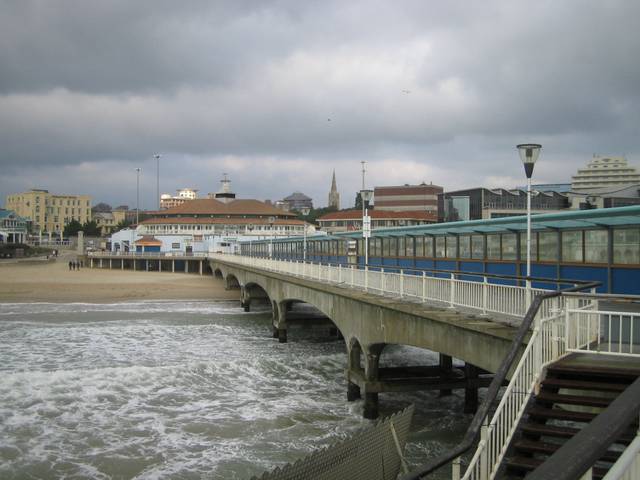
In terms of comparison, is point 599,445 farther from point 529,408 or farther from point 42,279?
point 42,279

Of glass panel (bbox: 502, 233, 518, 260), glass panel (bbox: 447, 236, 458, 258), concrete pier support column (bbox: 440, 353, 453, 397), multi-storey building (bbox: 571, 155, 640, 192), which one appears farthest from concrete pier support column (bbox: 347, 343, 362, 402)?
multi-storey building (bbox: 571, 155, 640, 192)

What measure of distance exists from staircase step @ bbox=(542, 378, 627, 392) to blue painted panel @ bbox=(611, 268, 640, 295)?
6.74 meters

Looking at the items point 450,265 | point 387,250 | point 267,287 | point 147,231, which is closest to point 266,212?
point 147,231

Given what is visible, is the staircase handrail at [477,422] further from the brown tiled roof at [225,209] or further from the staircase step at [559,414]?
the brown tiled roof at [225,209]

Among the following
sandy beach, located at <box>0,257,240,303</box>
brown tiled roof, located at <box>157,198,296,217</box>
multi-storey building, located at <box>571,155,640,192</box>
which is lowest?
sandy beach, located at <box>0,257,240,303</box>

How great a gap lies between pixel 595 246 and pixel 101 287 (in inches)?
2070

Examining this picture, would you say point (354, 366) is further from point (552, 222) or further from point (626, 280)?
point (626, 280)

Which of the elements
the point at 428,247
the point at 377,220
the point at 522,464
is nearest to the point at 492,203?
the point at 428,247

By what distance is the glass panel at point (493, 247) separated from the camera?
63.8 ft

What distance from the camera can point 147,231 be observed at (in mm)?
101375

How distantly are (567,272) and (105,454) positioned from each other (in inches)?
496

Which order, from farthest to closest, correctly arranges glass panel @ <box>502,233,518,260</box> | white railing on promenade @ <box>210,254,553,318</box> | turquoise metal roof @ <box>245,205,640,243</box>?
glass panel @ <box>502,233,518,260</box> < turquoise metal roof @ <box>245,205,640,243</box> < white railing on promenade @ <box>210,254,553,318</box>

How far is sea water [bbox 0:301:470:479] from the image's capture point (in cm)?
1399

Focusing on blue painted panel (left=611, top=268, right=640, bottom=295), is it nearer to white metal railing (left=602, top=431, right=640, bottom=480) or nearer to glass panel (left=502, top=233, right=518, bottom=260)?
glass panel (left=502, top=233, right=518, bottom=260)
